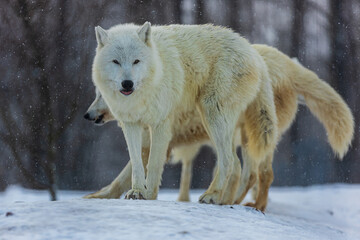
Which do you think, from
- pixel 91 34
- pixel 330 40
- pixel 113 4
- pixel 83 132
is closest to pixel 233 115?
pixel 91 34

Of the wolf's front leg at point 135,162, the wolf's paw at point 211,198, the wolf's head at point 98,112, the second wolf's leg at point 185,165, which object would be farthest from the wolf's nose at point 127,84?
the second wolf's leg at point 185,165

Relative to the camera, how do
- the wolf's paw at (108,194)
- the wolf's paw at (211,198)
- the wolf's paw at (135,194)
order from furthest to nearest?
the wolf's paw at (108,194) < the wolf's paw at (211,198) < the wolf's paw at (135,194)

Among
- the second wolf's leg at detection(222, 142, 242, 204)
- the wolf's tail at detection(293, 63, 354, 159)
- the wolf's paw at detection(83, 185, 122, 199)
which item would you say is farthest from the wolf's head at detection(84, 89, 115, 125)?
the wolf's tail at detection(293, 63, 354, 159)

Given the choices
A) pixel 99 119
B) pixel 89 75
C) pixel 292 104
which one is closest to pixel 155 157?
pixel 99 119

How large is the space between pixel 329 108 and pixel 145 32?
2390 millimetres

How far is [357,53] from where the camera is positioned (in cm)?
1121

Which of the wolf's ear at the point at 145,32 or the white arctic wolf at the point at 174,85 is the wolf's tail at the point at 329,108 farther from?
the wolf's ear at the point at 145,32

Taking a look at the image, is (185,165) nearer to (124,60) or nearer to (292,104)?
(292,104)

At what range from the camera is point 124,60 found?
4062mm

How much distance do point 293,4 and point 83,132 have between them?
5483 millimetres

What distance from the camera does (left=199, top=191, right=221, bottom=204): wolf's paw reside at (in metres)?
4.23

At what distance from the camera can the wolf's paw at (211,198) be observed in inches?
167

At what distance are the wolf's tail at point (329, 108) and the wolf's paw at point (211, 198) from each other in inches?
70.2

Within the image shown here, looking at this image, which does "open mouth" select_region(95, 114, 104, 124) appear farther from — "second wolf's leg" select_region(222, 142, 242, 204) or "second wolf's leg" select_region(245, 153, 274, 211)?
"second wolf's leg" select_region(245, 153, 274, 211)
